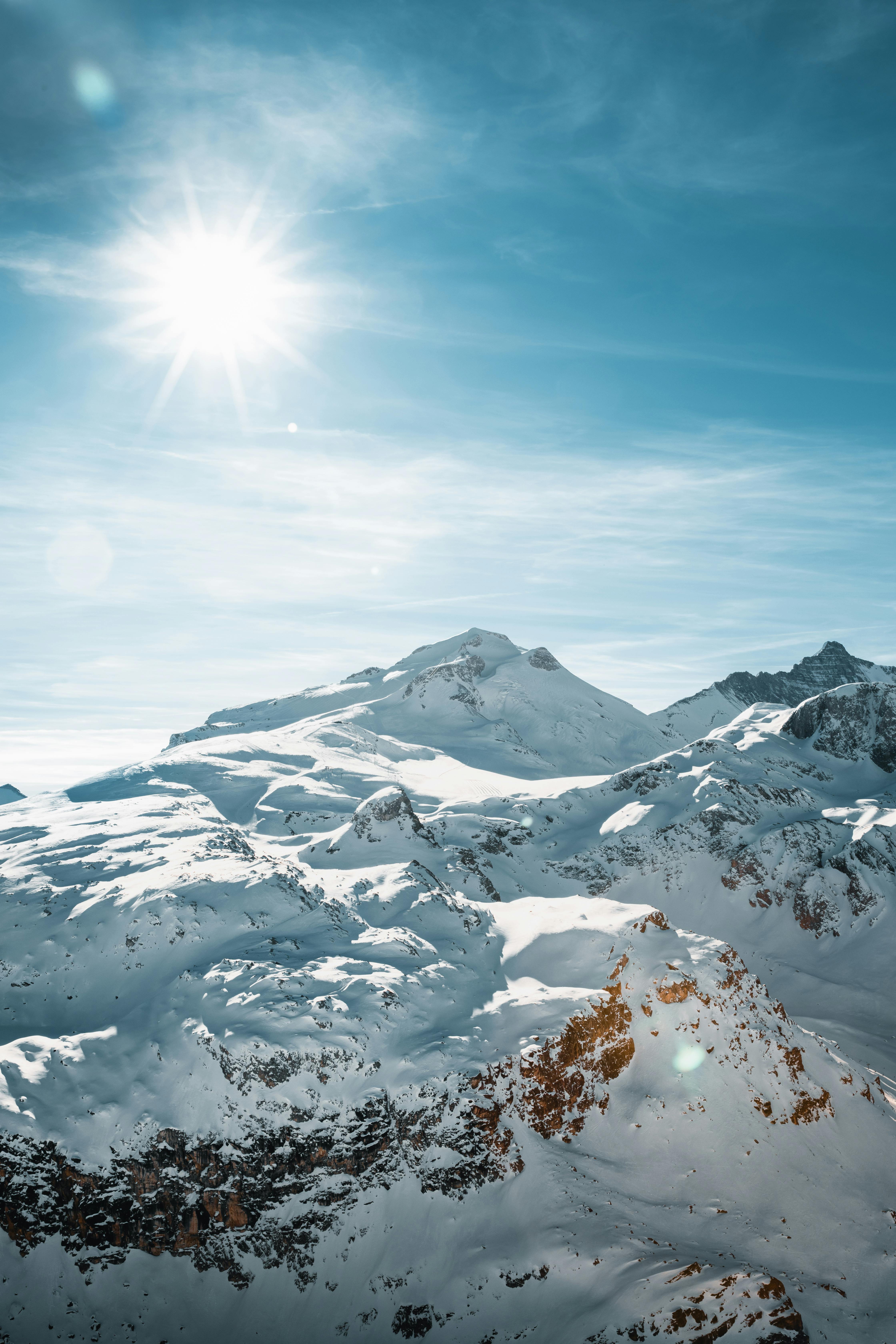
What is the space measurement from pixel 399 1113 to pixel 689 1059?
1901cm

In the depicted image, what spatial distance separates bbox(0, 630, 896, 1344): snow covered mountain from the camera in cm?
3706

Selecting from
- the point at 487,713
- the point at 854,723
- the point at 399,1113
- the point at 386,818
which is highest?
the point at 487,713

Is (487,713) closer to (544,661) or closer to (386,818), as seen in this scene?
(544,661)

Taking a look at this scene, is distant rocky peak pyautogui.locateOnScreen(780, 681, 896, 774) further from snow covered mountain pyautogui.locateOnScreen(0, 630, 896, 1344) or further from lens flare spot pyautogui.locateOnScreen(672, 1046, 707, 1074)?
lens flare spot pyautogui.locateOnScreen(672, 1046, 707, 1074)

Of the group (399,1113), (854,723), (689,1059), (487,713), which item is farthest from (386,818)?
(854,723)

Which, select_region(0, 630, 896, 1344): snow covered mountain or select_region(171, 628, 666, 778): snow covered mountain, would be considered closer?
select_region(0, 630, 896, 1344): snow covered mountain

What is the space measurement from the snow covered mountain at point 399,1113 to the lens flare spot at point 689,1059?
127 mm

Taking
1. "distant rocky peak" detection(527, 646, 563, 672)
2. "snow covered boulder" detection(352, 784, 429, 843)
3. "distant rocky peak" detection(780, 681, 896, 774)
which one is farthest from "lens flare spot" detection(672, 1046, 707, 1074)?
"distant rocky peak" detection(527, 646, 563, 672)

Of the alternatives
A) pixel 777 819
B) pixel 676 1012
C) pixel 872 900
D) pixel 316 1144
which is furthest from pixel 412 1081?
pixel 777 819

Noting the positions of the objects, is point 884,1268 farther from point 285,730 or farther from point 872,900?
point 285,730

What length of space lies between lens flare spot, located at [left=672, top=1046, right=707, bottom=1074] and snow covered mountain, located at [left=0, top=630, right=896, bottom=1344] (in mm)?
127

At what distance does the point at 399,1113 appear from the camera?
42.0m

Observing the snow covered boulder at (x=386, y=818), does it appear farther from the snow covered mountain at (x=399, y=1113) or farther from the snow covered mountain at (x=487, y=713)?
the snow covered mountain at (x=487, y=713)

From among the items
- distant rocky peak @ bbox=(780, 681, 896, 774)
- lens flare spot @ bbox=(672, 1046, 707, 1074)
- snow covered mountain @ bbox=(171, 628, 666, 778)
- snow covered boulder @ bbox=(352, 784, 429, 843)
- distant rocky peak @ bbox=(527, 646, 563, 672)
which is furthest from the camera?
distant rocky peak @ bbox=(527, 646, 563, 672)
